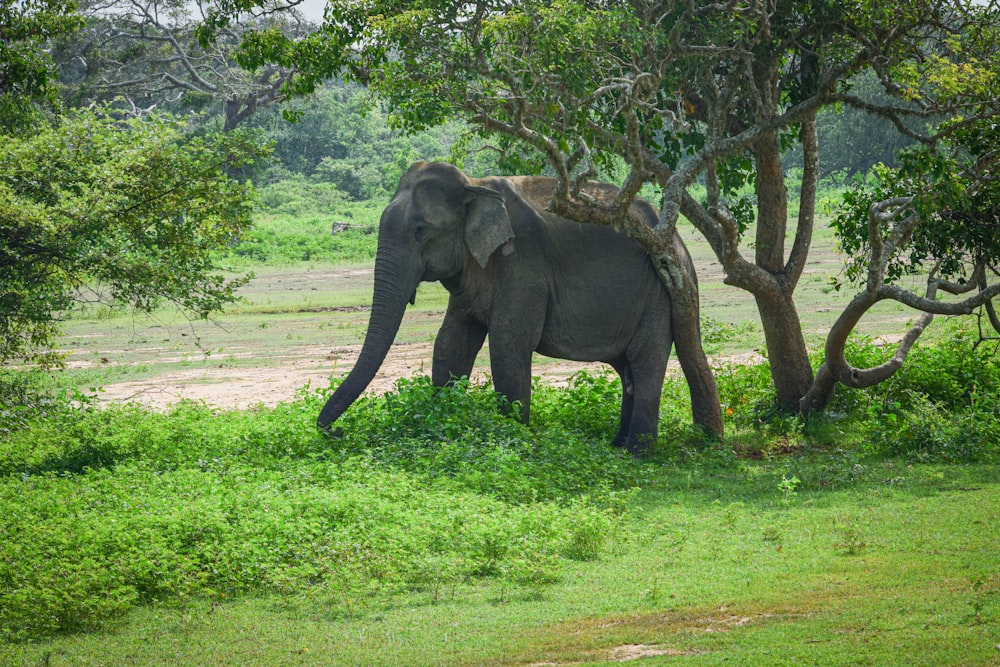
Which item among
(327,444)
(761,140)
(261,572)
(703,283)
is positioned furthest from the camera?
(703,283)

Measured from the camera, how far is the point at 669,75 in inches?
501

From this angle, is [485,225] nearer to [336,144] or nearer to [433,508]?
[433,508]

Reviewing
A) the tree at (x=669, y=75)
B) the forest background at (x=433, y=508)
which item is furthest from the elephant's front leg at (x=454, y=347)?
the tree at (x=669, y=75)

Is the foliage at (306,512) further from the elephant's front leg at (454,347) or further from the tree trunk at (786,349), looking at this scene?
the tree trunk at (786,349)

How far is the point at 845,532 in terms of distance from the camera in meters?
8.02

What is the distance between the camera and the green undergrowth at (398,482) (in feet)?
23.7

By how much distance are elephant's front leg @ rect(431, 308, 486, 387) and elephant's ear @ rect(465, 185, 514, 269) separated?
0.84 metres

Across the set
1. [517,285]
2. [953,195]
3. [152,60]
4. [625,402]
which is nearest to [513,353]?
[517,285]

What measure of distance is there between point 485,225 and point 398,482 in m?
3.21

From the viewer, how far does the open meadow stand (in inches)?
245

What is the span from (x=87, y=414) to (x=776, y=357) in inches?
307

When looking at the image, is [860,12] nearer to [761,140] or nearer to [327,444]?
[761,140]

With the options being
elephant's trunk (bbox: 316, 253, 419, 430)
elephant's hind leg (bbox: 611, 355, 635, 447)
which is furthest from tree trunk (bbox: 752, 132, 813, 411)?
elephant's trunk (bbox: 316, 253, 419, 430)

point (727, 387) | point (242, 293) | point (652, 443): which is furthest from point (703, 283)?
point (652, 443)
